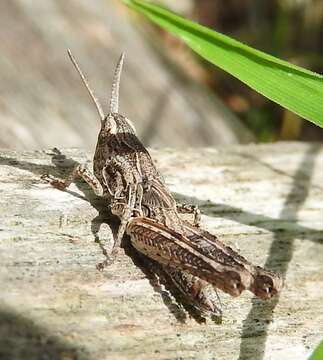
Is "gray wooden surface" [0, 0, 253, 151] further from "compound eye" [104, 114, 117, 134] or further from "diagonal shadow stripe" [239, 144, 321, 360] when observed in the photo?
"diagonal shadow stripe" [239, 144, 321, 360]

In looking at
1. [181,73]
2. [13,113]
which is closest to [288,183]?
[13,113]

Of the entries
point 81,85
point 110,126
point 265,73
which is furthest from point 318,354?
point 81,85

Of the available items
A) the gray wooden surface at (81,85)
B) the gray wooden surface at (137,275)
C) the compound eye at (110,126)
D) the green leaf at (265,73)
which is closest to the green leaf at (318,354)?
the gray wooden surface at (137,275)

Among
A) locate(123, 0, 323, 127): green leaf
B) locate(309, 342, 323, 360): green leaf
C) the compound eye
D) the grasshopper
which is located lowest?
locate(309, 342, 323, 360): green leaf

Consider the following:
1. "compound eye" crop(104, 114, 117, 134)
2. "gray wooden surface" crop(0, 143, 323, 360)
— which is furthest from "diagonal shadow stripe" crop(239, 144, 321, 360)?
"compound eye" crop(104, 114, 117, 134)

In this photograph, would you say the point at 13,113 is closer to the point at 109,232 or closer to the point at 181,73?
the point at 109,232

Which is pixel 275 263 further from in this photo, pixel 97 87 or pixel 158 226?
pixel 97 87
